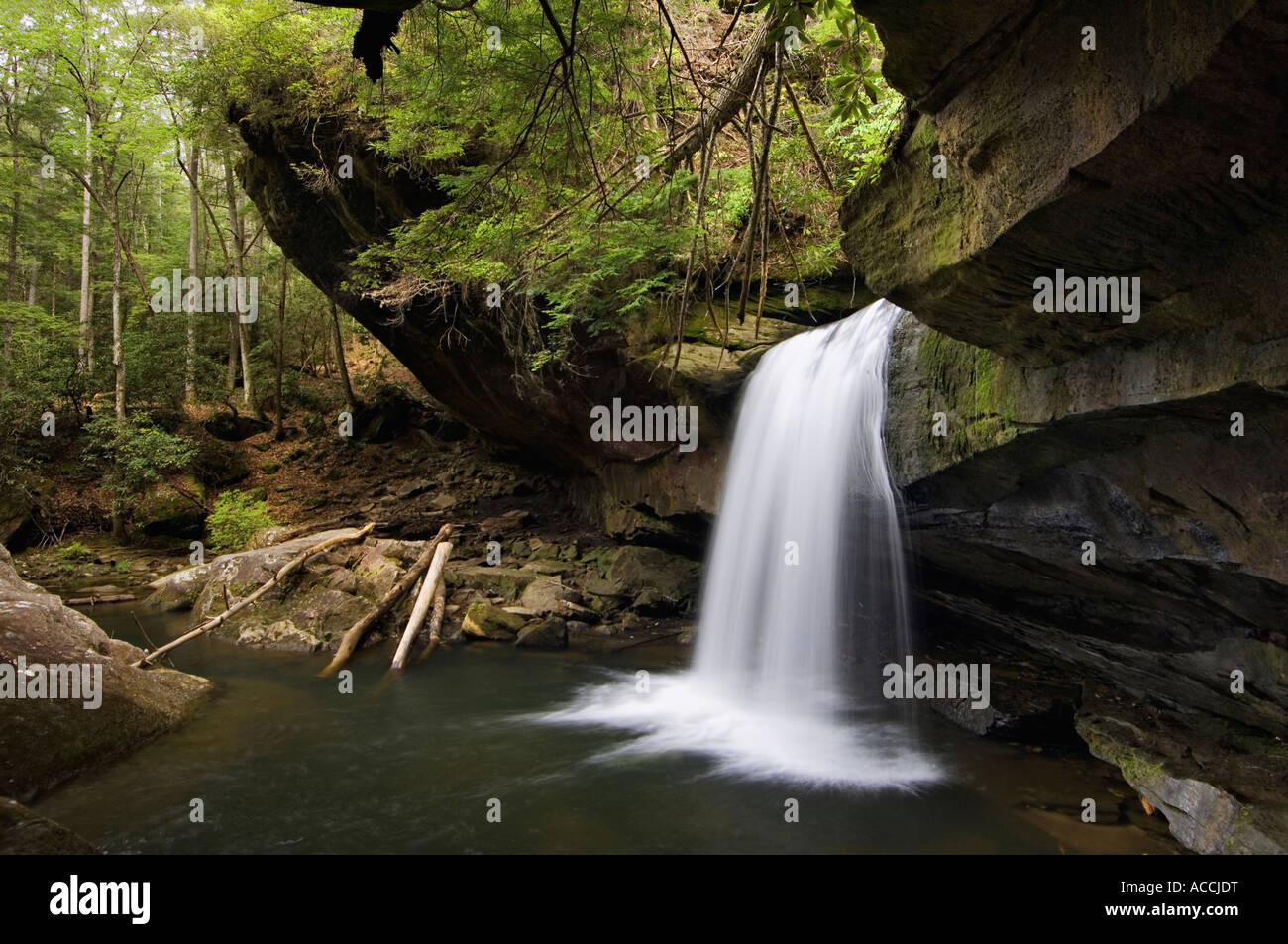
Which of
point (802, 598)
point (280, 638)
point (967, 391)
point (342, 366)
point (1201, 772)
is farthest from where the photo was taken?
point (342, 366)

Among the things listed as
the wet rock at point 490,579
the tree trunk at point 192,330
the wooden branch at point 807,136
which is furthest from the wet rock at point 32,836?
the tree trunk at point 192,330

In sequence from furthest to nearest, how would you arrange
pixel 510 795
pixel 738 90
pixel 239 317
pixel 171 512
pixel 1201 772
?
pixel 239 317 → pixel 171 512 → pixel 510 795 → pixel 1201 772 → pixel 738 90

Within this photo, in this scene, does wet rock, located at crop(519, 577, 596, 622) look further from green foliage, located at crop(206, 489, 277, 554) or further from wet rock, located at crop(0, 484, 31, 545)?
wet rock, located at crop(0, 484, 31, 545)

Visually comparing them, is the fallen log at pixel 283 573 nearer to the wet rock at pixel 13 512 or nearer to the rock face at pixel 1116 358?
the wet rock at pixel 13 512

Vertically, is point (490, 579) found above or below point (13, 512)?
below

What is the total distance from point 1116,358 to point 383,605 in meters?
10.4

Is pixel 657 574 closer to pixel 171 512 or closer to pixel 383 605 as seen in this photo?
pixel 383 605

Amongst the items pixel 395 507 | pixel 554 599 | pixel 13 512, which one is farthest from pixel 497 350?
pixel 13 512

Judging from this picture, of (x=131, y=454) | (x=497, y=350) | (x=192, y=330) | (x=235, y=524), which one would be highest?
(x=192, y=330)

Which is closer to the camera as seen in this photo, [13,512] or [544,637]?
[544,637]

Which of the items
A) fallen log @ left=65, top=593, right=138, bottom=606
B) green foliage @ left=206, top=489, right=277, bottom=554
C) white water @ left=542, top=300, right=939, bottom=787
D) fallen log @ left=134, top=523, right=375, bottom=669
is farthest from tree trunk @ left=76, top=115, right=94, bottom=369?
white water @ left=542, top=300, right=939, bottom=787

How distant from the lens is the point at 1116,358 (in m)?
4.57

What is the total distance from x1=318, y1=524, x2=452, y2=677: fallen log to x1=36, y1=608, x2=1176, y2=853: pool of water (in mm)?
1435

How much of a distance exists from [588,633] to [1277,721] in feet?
28.2
